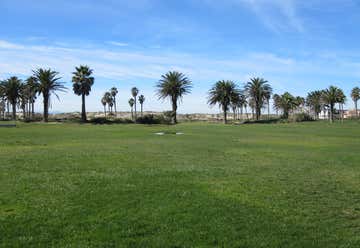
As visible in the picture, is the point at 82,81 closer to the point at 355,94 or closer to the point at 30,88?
the point at 30,88

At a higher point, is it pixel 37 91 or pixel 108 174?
pixel 37 91

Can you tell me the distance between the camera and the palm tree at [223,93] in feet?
412

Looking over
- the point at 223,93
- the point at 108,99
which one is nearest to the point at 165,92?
the point at 223,93

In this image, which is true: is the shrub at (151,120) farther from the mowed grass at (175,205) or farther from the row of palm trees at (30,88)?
the mowed grass at (175,205)

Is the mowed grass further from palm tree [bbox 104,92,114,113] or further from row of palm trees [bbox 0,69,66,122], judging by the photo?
palm tree [bbox 104,92,114,113]

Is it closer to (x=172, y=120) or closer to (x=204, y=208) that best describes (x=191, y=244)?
(x=204, y=208)

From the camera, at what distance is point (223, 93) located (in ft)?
412

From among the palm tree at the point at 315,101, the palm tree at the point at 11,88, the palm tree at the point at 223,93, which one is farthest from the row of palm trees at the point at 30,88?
the palm tree at the point at 315,101

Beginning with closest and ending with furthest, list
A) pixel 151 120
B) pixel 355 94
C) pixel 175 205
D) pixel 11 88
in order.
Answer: pixel 175 205 < pixel 151 120 < pixel 11 88 < pixel 355 94

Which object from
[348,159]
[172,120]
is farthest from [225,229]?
[172,120]

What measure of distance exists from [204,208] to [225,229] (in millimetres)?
1851

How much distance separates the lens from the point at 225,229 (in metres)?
9.65

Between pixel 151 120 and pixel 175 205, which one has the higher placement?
pixel 151 120

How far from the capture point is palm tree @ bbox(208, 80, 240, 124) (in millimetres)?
125562
